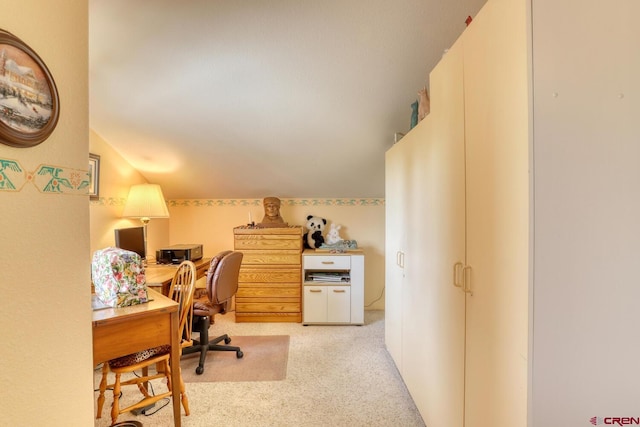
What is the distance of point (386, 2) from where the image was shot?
1568 mm

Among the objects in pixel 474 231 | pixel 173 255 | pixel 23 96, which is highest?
pixel 23 96

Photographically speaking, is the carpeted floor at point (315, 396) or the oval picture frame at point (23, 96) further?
the carpeted floor at point (315, 396)

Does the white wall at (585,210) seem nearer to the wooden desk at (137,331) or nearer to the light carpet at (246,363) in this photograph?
the wooden desk at (137,331)

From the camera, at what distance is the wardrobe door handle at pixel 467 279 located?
1160 mm

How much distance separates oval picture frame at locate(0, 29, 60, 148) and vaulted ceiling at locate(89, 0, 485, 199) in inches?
42.1

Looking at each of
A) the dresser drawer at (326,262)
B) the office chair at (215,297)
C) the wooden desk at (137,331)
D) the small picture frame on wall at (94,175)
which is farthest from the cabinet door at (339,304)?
the small picture frame on wall at (94,175)

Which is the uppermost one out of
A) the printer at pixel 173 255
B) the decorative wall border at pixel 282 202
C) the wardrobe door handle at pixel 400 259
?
the decorative wall border at pixel 282 202

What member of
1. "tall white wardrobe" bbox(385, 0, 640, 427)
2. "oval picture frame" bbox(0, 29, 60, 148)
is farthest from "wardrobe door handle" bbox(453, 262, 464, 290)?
"oval picture frame" bbox(0, 29, 60, 148)

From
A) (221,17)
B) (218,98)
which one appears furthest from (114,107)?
(221,17)

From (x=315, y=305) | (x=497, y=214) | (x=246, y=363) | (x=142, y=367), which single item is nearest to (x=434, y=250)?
(x=497, y=214)

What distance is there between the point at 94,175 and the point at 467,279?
10.2 feet

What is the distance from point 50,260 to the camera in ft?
2.68

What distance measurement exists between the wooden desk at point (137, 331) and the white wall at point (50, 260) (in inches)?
20.5

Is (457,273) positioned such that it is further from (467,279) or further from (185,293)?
(185,293)
